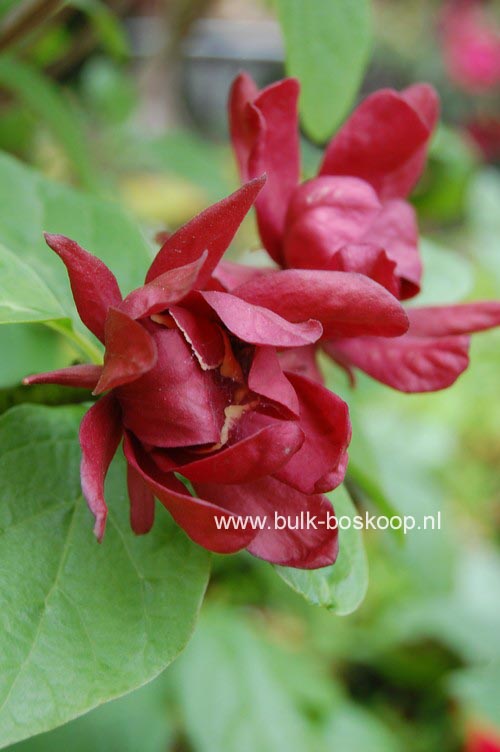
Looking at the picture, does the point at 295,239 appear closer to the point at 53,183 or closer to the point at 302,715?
the point at 53,183

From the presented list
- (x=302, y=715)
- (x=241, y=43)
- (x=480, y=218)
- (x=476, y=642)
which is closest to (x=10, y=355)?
(x=302, y=715)

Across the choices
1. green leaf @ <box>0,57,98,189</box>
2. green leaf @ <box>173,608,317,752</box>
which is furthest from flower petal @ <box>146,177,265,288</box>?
green leaf @ <box>173,608,317,752</box>

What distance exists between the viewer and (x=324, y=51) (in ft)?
1.65

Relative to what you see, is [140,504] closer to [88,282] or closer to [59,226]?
[88,282]

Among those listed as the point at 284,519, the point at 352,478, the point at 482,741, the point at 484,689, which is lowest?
the point at 482,741

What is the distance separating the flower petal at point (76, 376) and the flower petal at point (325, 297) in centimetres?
6

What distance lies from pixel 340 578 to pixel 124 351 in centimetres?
15

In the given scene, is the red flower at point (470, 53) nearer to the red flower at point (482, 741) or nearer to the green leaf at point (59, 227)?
the red flower at point (482, 741)

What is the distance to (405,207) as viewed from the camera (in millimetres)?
426

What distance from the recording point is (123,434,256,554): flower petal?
0.29 meters

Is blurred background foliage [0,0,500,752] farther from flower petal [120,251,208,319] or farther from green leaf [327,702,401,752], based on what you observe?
flower petal [120,251,208,319]

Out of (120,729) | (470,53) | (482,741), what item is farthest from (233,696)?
(470,53)

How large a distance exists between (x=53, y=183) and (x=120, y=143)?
883mm

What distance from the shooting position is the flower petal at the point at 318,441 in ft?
1.03
